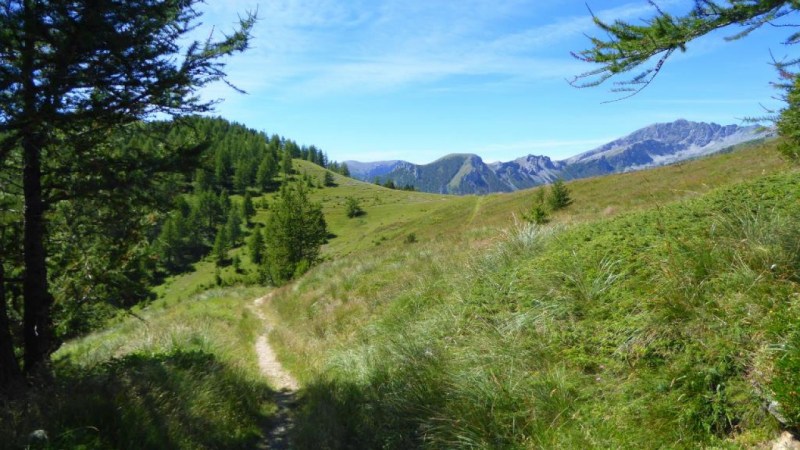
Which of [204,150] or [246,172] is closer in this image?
[204,150]

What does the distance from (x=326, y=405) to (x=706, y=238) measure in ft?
18.8

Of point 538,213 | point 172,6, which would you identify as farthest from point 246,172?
point 172,6

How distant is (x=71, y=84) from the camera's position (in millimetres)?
5676

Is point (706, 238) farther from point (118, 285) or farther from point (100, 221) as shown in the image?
point (118, 285)

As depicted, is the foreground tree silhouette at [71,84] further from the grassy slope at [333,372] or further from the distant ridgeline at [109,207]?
the grassy slope at [333,372]

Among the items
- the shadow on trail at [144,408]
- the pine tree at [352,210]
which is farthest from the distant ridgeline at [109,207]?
the pine tree at [352,210]

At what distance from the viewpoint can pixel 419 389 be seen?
546 centimetres

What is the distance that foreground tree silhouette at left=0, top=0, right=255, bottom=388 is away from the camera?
203 inches

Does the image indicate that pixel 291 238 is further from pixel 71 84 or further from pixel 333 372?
pixel 71 84

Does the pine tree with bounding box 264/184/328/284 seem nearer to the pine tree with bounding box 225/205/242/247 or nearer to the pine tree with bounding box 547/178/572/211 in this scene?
the pine tree with bounding box 547/178/572/211

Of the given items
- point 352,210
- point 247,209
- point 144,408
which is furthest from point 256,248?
point 144,408

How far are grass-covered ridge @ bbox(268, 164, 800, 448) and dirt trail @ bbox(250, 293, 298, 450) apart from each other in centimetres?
41

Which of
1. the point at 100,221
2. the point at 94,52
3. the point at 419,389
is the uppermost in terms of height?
the point at 94,52

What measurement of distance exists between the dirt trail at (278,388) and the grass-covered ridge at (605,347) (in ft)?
1.34
